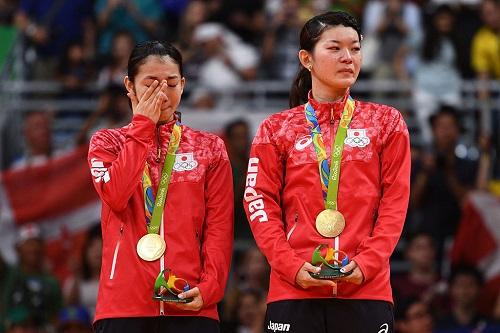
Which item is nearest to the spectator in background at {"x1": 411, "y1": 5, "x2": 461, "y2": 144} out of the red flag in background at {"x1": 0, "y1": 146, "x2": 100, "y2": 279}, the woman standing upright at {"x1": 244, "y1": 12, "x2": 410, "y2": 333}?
the red flag in background at {"x1": 0, "y1": 146, "x2": 100, "y2": 279}

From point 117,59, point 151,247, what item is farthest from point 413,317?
point 117,59

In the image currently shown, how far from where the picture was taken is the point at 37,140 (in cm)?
1255

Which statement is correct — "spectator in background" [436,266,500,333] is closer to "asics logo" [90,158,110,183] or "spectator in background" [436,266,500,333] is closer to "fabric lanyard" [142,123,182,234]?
"fabric lanyard" [142,123,182,234]

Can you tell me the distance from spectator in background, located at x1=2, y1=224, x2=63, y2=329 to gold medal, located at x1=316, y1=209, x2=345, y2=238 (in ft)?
18.2

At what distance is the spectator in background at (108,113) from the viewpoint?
41.0 ft

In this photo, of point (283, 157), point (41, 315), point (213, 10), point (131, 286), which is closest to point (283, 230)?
point (283, 157)

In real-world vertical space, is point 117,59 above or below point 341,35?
below

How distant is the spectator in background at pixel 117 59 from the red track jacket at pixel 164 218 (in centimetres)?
673

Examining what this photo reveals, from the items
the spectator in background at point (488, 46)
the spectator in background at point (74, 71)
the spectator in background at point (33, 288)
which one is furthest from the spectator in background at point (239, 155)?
the spectator in background at point (488, 46)

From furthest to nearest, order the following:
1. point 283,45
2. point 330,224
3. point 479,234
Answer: point 283,45
point 479,234
point 330,224

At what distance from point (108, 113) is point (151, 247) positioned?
6.41m

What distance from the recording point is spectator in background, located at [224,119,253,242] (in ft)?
37.8

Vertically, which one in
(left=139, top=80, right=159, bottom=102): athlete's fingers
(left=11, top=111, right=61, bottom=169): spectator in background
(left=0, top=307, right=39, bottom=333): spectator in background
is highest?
(left=139, top=80, right=159, bottom=102): athlete's fingers

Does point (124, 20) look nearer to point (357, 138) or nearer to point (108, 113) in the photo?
point (108, 113)
